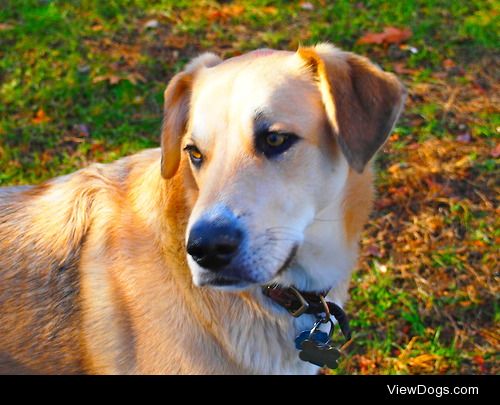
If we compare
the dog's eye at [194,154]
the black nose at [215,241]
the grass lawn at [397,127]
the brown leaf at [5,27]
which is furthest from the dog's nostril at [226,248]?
the brown leaf at [5,27]

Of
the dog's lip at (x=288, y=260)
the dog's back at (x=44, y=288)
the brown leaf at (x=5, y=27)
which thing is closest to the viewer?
the dog's lip at (x=288, y=260)

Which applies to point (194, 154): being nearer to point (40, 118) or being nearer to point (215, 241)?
point (215, 241)

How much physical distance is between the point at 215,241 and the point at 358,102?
0.82 metres

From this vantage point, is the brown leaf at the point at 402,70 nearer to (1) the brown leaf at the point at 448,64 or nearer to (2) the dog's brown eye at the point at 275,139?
(1) the brown leaf at the point at 448,64

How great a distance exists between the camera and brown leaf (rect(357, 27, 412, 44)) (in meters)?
5.54

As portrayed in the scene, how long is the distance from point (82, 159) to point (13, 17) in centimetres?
216

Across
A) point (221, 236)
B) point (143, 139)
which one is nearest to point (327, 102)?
point (221, 236)

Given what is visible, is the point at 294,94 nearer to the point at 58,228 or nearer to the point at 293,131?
the point at 293,131

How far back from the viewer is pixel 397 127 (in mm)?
4895

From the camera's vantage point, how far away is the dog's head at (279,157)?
2.26 meters

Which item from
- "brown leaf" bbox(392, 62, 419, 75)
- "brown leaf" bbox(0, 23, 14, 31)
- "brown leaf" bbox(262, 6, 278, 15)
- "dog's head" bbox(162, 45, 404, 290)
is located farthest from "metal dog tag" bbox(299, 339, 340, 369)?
"brown leaf" bbox(0, 23, 14, 31)

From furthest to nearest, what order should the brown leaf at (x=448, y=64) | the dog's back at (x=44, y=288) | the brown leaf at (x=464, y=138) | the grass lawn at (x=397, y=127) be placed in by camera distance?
the brown leaf at (x=448, y=64) < the brown leaf at (x=464, y=138) < the grass lawn at (x=397, y=127) < the dog's back at (x=44, y=288)

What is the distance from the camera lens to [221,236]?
2.18 metres

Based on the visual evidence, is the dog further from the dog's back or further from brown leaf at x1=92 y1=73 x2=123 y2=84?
brown leaf at x1=92 y1=73 x2=123 y2=84
